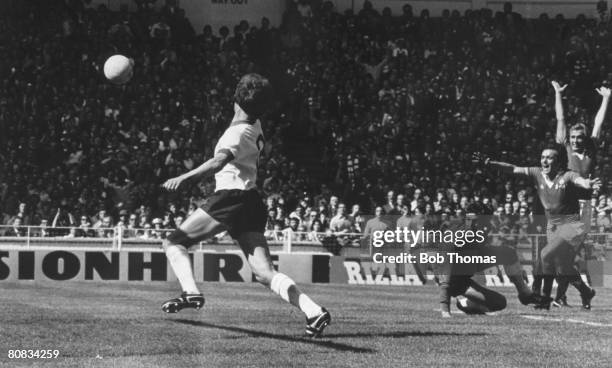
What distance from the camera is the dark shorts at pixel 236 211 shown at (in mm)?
9844

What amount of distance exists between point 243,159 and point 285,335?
163 cm

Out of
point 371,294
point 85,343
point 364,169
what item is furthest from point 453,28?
point 85,343

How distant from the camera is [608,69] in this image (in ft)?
102

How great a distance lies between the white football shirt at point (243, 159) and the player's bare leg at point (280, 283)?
47 cm

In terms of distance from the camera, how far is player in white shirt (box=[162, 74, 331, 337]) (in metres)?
9.65

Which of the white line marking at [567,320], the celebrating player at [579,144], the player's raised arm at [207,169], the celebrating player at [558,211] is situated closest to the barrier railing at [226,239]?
the celebrating player at [579,144]

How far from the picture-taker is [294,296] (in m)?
9.34

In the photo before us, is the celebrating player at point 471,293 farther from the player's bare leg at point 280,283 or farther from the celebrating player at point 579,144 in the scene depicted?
the player's bare leg at point 280,283

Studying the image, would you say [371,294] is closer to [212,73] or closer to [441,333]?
[441,333]

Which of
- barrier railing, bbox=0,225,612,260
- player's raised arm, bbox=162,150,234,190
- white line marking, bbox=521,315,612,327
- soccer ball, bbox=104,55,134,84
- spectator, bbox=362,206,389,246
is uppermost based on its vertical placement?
soccer ball, bbox=104,55,134,84

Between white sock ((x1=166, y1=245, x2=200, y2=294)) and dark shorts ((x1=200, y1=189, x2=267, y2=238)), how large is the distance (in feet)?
1.56

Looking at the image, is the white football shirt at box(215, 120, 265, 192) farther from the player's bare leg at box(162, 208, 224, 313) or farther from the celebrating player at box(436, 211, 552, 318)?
the celebrating player at box(436, 211, 552, 318)

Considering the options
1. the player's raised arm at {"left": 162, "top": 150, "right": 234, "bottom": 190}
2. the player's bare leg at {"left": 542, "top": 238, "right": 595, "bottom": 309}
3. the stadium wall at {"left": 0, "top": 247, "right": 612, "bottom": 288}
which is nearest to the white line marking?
the player's bare leg at {"left": 542, "top": 238, "right": 595, "bottom": 309}

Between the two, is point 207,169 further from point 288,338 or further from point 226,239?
point 226,239
